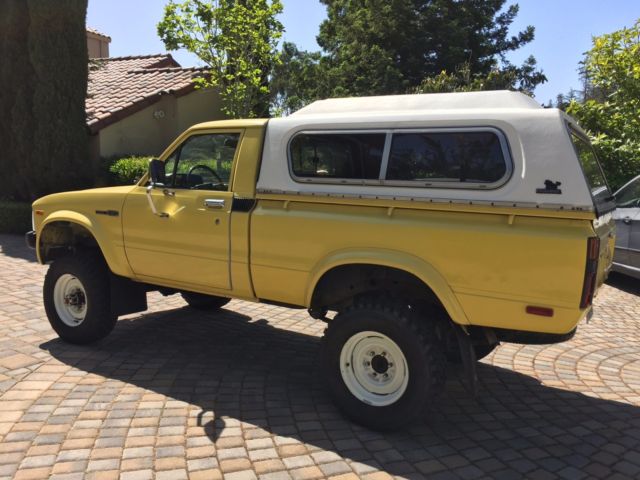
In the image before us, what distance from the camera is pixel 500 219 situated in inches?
123

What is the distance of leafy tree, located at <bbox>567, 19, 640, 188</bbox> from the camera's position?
10078mm

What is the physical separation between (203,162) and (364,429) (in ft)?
8.15

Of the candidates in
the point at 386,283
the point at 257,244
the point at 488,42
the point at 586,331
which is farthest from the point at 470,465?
the point at 488,42

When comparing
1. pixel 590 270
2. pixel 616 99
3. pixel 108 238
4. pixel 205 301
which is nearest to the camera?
pixel 590 270

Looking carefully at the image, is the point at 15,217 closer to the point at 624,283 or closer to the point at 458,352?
the point at 458,352

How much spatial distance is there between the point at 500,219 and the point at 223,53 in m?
12.5

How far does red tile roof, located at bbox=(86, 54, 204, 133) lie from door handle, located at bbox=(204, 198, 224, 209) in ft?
33.1

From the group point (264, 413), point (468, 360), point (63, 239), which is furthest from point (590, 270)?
→ point (63, 239)

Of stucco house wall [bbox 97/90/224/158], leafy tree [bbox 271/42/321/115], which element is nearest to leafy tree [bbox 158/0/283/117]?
stucco house wall [bbox 97/90/224/158]

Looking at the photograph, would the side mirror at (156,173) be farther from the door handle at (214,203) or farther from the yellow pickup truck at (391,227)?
the door handle at (214,203)

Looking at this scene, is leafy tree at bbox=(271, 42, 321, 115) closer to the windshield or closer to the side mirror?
the side mirror

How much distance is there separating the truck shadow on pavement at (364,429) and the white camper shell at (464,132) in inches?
54.5

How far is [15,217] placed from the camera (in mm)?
11406

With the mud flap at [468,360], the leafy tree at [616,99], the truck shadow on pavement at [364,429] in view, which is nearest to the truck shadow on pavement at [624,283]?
the leafy tree at [616,99]
